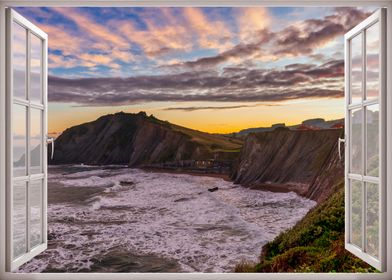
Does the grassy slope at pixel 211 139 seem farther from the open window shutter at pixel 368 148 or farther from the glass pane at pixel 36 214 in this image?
the glass pane at pixel 36 214

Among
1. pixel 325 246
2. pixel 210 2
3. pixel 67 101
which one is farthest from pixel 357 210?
pixel 67 101

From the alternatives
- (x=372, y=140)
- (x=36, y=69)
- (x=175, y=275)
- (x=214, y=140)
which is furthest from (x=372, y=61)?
(x=214, y=140)

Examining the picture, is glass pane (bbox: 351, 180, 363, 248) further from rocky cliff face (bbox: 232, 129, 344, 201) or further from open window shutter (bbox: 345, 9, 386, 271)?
rocky cliff face (bbox: 232, 129, 344, 201)

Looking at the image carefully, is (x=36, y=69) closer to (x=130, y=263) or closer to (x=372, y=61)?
(x=372, y=61)

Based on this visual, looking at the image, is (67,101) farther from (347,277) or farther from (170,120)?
(347,277)

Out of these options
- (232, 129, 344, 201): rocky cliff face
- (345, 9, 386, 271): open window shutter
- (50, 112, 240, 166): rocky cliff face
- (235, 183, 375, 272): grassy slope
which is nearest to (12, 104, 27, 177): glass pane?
(345, 9, 386, 271): open window shutter
